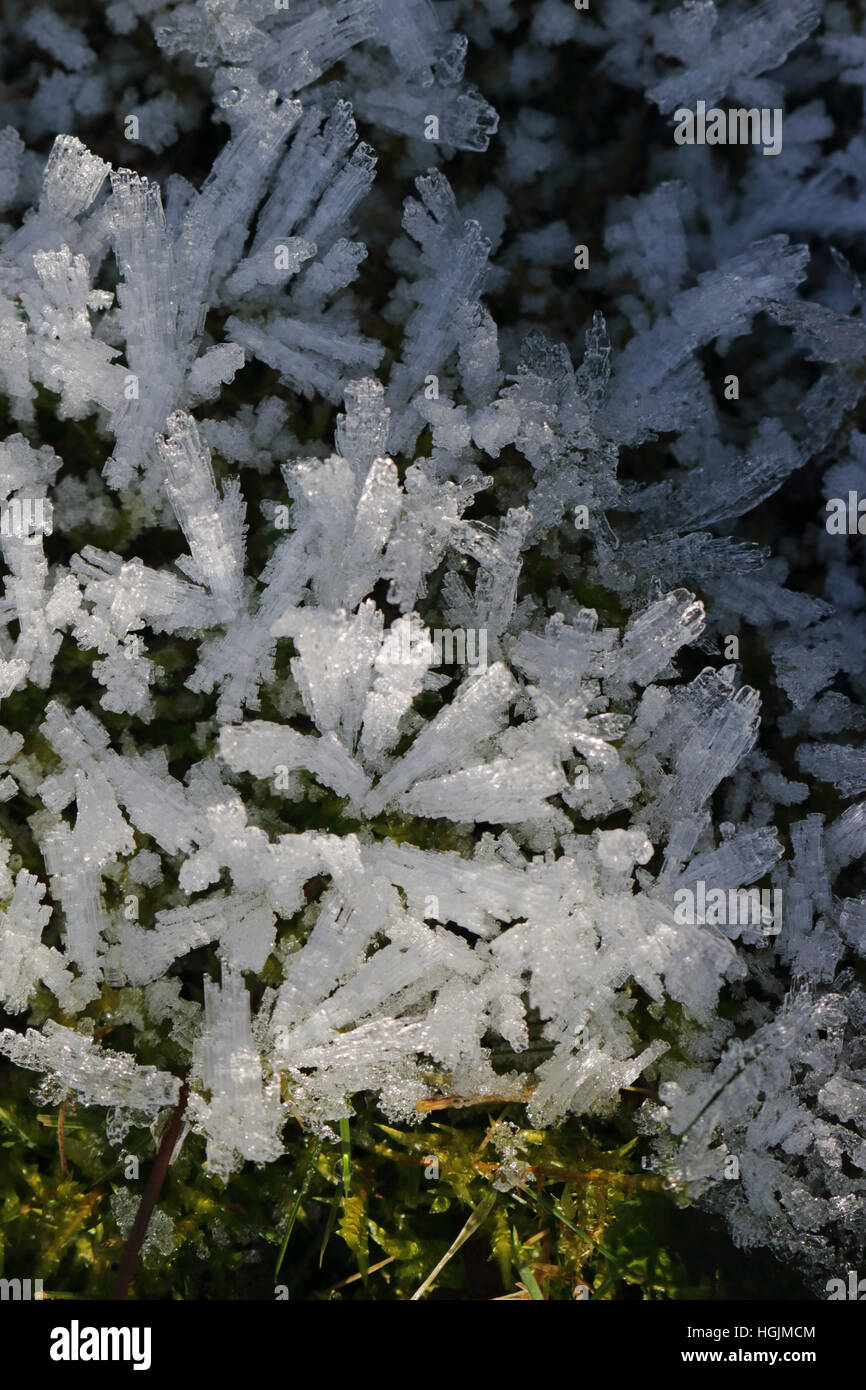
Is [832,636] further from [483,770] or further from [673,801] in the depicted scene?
[483,770]

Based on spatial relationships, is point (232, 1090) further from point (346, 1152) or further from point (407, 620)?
point (407, 620)

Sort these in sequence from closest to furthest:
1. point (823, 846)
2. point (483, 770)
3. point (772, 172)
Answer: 1. point (483, 770)
2. point (823, 846)
3. point (772, 172)

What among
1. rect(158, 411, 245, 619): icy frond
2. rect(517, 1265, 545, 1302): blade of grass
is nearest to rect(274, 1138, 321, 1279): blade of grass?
rect(517, 1265, 545, 1302): blade of grass

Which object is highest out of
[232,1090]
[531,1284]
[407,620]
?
[407,620]

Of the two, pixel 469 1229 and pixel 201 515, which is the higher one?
pixel 201 515

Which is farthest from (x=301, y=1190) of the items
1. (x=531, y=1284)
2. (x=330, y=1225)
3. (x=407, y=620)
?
(x=407, y=620)

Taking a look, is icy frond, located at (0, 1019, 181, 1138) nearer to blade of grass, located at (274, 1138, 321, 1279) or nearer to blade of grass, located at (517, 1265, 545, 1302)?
blade of grass, located at (274, 1138, 321, 1279)
